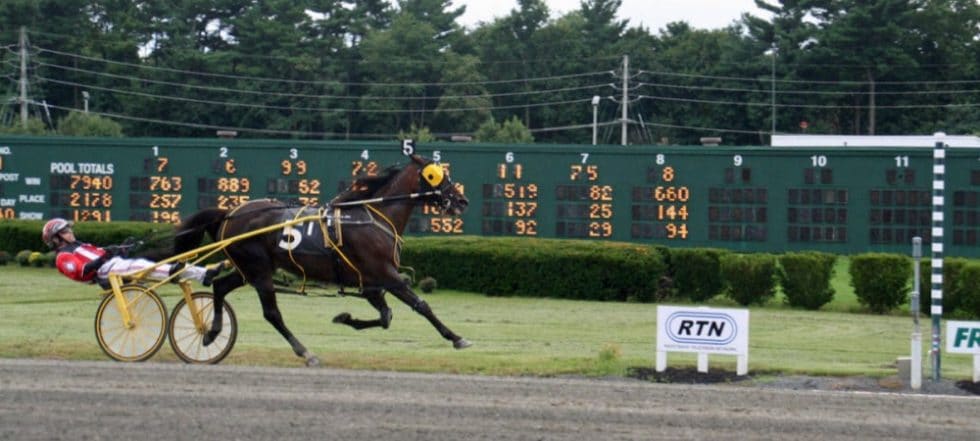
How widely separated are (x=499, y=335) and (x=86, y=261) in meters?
6.22

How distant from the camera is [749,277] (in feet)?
84.6

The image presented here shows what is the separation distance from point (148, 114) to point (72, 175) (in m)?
36.1

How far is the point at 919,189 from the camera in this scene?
96.6 ft

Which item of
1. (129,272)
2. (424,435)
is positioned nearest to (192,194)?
(129,272)

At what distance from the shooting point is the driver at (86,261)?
14.0 m

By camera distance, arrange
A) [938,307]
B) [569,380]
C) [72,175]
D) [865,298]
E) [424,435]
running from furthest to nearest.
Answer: [72,175] < [865,298] < [938,307] < [569,380] < [424,435]

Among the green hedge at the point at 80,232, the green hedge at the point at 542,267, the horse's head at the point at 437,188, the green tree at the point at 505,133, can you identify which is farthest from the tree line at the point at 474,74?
the horse's head at the point at 437,188

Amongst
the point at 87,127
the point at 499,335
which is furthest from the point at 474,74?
the point at 499,335

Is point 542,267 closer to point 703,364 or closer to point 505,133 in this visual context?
point 703,364

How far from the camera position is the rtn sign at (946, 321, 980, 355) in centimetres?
1374

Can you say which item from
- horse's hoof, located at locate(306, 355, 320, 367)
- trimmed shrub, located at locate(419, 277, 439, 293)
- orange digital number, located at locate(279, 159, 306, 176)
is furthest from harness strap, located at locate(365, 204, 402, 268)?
orange digital number, located at locate(279, 159, 306, 176)

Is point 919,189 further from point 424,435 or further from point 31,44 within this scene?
point 31,44

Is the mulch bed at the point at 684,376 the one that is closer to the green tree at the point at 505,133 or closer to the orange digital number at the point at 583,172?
the orange digital number at the point at 583,172

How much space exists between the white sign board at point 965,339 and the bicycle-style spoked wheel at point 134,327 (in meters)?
7.54
